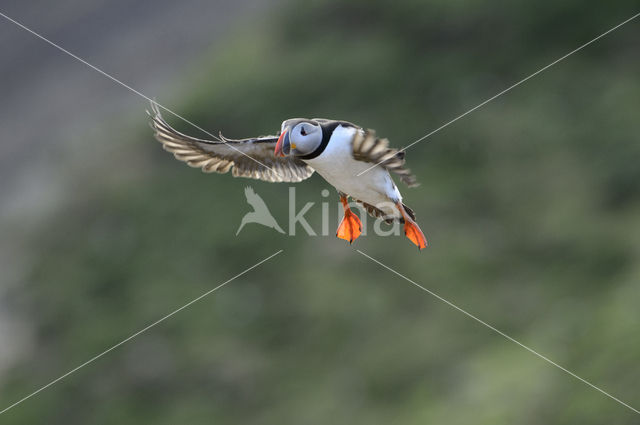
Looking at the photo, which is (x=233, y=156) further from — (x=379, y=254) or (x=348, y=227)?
(x=379, y=254)

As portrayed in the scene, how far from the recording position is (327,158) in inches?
117

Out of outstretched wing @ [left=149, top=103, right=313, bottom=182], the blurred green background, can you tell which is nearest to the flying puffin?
outstretched wing @ [left=149, top=103, right=313, bottom=182]

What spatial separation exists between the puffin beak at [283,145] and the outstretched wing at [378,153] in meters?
0.23

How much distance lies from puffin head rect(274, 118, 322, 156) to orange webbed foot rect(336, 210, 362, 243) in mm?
505

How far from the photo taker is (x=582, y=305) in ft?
28.4

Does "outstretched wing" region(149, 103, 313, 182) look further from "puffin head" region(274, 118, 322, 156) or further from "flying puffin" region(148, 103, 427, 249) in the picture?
"puffin head" region(274, 118, 322, 156)

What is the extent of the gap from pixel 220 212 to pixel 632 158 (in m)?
4.39

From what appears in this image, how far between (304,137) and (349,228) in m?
0.67

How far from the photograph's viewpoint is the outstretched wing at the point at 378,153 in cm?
278

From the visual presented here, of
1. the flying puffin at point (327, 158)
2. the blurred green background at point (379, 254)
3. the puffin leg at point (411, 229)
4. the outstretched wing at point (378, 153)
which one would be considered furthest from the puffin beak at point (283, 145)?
the blurred green background at point (379, 254)

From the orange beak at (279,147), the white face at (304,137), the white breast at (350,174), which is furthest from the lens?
the white breast at (350,174)

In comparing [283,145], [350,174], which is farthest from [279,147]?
[350,174]

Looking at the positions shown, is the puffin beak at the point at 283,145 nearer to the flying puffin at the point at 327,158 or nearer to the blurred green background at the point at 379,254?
the flying puffin at the point at 327,158

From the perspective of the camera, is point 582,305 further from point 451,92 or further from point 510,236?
point 451,92
